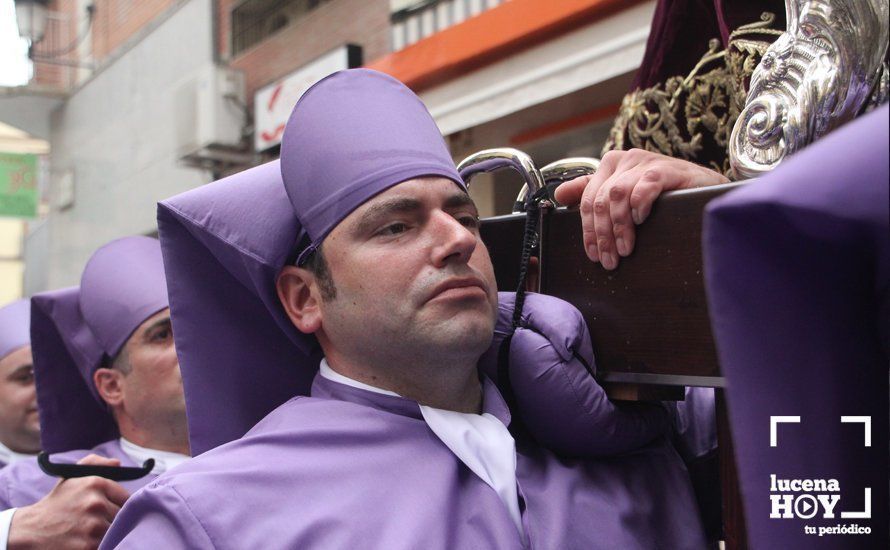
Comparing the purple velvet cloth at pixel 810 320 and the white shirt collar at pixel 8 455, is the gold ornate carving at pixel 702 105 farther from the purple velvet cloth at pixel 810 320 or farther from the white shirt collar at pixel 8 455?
→ the white shirt collar at pixel 8 455

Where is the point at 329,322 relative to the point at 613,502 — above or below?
above

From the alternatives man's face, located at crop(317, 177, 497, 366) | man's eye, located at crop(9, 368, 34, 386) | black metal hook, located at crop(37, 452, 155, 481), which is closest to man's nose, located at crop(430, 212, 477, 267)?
man's face, located at crop(317, 177, 497, 366)

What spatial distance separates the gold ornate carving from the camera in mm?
1718

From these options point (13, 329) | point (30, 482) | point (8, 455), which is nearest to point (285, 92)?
point (13, 329)

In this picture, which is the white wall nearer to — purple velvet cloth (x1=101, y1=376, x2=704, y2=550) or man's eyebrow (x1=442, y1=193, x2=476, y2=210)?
man's eyebrow (x1=442, y1=193, x2=476, y2=210)

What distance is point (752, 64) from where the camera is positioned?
170 centimetres

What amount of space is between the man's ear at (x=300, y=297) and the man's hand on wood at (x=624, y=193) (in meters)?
0.55

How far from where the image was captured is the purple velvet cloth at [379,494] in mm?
1437

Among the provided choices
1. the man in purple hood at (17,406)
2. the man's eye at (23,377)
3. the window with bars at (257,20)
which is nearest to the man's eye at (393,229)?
the man in purple hood at (17,406)

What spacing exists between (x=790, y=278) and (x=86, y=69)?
1243 cm

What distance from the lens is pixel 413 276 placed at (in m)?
1.60

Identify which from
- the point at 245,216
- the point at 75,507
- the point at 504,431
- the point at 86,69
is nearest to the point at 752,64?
the point at 504,431

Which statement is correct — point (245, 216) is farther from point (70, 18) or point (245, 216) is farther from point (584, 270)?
point (70, 18)

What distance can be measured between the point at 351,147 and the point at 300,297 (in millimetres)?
303
